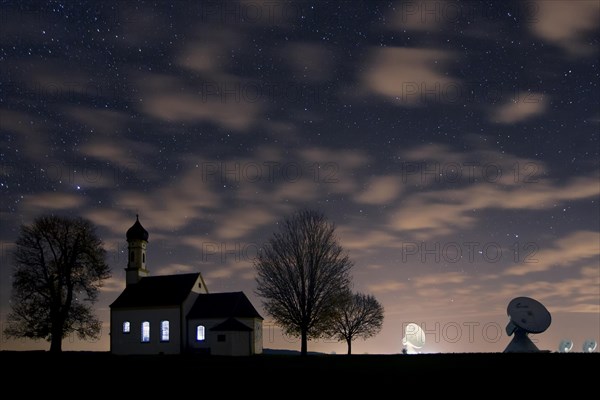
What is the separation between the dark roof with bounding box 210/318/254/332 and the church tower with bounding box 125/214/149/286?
47.4 feet

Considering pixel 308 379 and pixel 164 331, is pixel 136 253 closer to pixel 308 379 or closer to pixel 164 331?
pixel 164 331

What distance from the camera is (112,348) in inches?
2854

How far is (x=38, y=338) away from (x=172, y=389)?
47475 millimetres

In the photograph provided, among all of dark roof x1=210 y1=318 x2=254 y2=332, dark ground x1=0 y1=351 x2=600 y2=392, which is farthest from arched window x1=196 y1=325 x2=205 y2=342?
dark ground x1=0 y1=351 x2=600 y2=392

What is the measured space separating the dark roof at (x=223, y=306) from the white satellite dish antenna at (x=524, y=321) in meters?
25.2

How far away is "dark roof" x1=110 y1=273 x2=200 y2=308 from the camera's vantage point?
71.9m

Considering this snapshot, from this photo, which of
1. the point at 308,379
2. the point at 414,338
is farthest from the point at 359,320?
the point at 308,379

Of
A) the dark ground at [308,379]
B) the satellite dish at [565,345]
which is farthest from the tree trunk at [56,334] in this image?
the satellite dish at [565,345]

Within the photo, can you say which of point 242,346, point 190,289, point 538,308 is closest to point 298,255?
point 242,346

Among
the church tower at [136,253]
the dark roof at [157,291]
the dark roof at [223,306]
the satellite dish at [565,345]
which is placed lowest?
the satellite dish at [565,345]

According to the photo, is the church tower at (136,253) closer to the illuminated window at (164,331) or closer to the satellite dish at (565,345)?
the illuminated window at (164,331)

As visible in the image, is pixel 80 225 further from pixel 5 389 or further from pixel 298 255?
pixel 5 389

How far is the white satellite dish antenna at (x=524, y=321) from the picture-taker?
63500 mm

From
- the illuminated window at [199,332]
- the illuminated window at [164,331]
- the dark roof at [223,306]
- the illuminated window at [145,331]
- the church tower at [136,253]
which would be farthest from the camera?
the church tower at [136,253]
